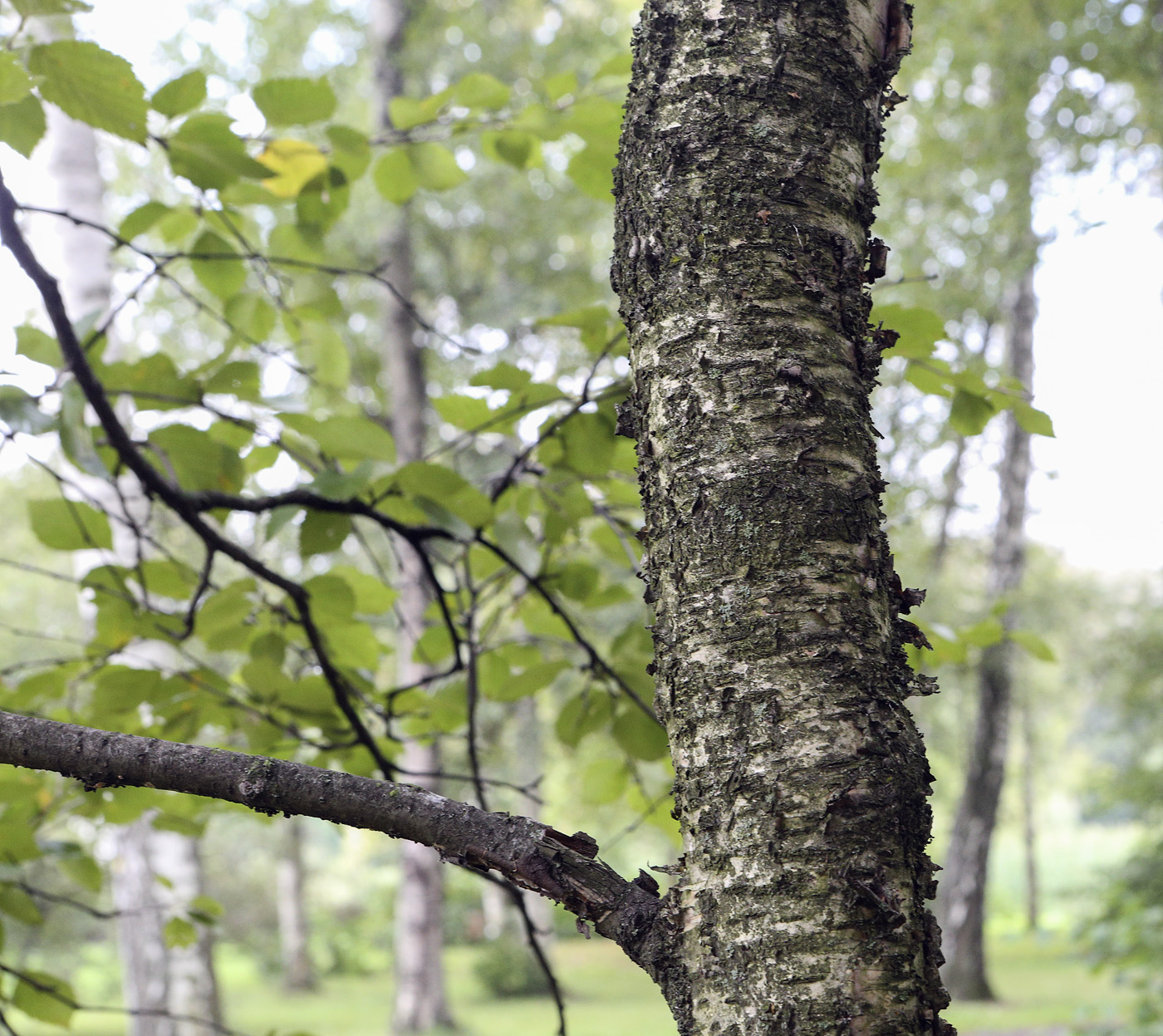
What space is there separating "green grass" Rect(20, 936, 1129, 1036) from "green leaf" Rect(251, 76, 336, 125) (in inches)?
292

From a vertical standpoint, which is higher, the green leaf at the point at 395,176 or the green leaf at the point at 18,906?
the green leaf at the point at 395,176

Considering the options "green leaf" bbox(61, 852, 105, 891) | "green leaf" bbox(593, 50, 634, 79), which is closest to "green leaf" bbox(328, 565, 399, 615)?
"green leaf" bbox(61, 852, 105, 891)

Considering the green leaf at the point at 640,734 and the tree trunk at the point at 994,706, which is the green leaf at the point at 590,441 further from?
the tree trunk at the point at 994,706

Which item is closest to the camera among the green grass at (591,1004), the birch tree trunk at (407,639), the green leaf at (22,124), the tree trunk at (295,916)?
the green leaf at (22,124)

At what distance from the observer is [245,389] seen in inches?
50.9

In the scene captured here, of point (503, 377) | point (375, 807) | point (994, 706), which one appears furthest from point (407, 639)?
point (375, 807)

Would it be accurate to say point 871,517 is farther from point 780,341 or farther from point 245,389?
point 245,389

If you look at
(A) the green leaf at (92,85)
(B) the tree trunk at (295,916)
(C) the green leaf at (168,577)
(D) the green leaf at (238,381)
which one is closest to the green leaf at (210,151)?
(A) the green leaf at (92,85)

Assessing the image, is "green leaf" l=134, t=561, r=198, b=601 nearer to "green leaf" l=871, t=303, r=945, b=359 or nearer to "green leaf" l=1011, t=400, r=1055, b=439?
"green leaf" l=871, t=303, r=945, b=359

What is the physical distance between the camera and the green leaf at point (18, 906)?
1282mm

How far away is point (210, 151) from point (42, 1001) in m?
1.23

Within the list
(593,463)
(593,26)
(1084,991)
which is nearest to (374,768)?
(593,463)

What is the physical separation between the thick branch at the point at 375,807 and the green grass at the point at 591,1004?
23.7 feet

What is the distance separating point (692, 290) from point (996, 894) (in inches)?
1156
